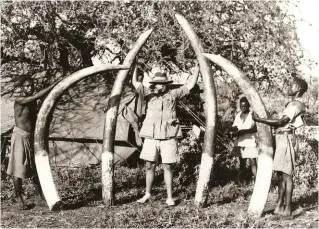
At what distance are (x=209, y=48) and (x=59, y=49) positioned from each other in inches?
131

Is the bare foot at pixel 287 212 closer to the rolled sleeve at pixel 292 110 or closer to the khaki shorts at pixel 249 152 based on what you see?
the rolled sleeve at pixel 292 110

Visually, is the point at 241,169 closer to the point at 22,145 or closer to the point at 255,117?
the point at 255,117

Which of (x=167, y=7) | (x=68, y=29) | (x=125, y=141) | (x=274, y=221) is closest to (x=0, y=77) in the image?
(x=68, y=29)

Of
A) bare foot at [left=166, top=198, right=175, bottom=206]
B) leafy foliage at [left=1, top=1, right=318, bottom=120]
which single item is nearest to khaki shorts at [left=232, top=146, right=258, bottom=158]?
leafy foliage at [left=1, top=1, right=318, bottom=120]

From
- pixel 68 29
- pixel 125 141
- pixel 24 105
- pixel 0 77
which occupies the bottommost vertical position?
pixel 125 141

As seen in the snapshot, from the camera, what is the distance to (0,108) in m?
8.93

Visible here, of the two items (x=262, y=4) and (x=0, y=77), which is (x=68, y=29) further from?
(x=262, y=4)

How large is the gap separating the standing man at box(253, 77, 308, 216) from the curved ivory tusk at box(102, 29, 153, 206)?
1.97m

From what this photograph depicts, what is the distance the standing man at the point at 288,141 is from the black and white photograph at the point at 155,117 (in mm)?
15

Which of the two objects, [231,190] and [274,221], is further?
[231,190]

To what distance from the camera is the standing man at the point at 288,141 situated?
5.52 meters

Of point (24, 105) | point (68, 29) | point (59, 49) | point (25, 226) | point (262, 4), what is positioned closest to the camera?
point (25, 226)

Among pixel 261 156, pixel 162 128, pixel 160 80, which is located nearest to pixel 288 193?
pixel 261 156

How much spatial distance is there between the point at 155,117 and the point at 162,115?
107 millimetres
